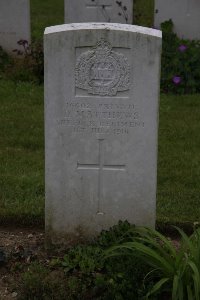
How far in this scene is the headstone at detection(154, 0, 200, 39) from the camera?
33.6 feet

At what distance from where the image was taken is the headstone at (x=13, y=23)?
10164 millimetres

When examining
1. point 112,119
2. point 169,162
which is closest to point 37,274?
point 112,119

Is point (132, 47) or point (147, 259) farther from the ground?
point (132, 47)

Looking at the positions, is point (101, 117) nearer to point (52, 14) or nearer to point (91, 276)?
point (91, 276)

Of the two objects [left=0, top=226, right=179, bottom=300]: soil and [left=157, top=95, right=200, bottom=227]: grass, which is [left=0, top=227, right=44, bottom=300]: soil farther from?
[left=157, top=95, right=200, bottom=227]: grass

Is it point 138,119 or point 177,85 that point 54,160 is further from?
point 177,85

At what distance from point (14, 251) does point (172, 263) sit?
1.22 metres

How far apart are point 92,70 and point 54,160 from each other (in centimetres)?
64

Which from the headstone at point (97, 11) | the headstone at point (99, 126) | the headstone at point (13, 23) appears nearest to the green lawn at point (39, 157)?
the headstone at point (99, 126)

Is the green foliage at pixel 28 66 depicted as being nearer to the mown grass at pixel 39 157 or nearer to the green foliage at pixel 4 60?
the green foliage at pixel 4 60

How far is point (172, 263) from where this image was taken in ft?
13.4

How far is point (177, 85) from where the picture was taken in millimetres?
9031

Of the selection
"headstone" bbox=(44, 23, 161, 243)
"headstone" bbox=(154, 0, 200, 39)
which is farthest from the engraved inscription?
"headstone" bbox=(154, 0, 200, 39)

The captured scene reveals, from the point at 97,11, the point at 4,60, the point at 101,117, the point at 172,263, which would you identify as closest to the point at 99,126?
the point at 101,117
